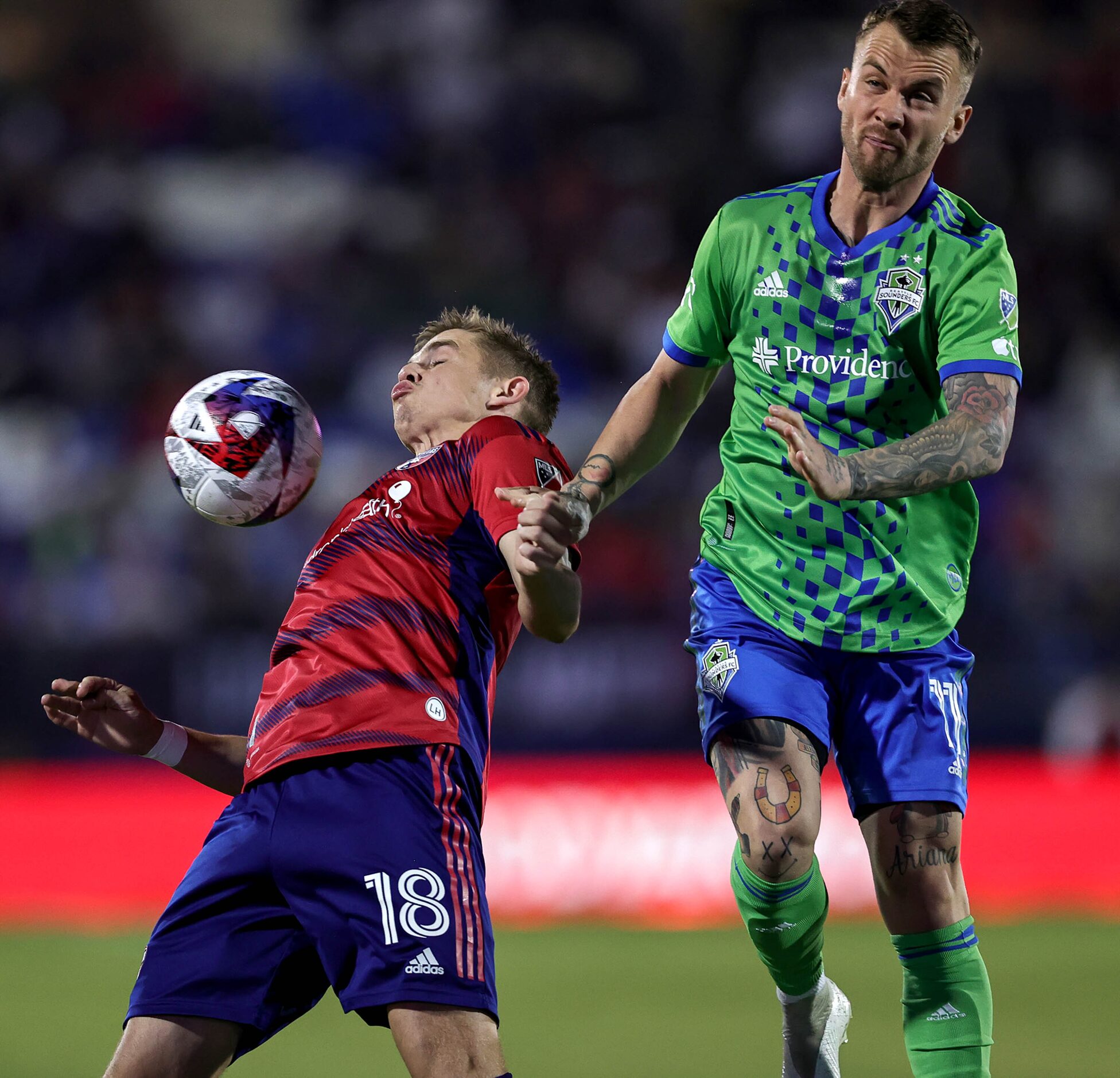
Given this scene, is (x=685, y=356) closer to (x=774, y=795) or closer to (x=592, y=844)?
(x=774, y=795)

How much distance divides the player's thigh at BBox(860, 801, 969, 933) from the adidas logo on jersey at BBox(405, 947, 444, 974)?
121 centimetres

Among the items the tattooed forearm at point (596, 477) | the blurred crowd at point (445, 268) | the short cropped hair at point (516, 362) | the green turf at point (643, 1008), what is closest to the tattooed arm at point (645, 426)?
the tattooed forearm at point (596, 477)

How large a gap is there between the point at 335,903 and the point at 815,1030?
4.81 ft

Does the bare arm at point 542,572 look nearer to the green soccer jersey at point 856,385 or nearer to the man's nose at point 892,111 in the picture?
Result: the green soccer jersey at point 856,385

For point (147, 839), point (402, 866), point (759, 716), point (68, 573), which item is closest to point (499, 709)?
point (147, 839)

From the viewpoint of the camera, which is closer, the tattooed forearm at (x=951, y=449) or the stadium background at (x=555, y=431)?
the tattooed forearm at (x=951, y=449)

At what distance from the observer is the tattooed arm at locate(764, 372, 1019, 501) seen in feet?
10.7

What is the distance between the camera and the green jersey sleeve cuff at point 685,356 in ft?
13.5

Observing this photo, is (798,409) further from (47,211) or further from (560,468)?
(47,211)

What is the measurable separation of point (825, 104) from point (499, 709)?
20.7 ft

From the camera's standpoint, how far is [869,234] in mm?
3846

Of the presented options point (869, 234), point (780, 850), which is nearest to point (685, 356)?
point (869, 234)

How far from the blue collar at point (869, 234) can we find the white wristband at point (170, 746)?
1.92 metres

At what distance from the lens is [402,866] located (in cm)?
306
